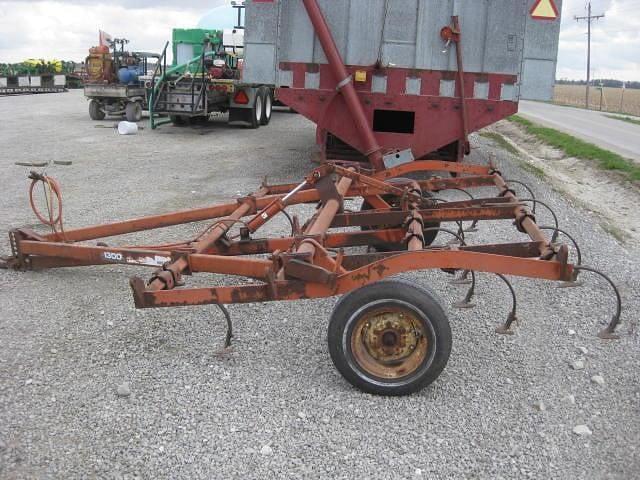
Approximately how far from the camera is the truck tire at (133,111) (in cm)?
1842

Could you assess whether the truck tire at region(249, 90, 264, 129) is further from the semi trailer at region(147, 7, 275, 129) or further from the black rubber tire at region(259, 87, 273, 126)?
the black rubber tire at region(259, 87, 273, 126)

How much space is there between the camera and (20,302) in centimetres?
478

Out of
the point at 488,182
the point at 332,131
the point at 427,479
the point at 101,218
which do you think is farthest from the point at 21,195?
the point at 427,479

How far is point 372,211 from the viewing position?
17.3 feet

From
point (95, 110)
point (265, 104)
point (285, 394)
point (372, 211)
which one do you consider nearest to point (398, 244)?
point (372, 211)

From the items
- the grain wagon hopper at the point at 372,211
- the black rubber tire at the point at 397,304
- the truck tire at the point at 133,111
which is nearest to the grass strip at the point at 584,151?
the grain wagon hopper at the point at 372,211

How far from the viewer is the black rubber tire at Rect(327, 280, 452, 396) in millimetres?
3547

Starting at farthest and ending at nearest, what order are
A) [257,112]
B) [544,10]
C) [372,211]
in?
1. [257,112]
2. [544,10]
3. [372,211]

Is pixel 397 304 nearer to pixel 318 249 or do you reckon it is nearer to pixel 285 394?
pixel 318 249

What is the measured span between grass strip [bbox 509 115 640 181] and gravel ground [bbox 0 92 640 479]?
839 centimetres

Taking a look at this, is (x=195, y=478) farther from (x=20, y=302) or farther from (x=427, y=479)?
(x=20, y=302)

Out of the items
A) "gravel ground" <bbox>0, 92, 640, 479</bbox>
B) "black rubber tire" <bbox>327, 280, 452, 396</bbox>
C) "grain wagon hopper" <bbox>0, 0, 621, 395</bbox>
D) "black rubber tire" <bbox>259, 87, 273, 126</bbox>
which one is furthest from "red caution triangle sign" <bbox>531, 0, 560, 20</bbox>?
"black rubber tire" <bbox>259, 87, 273, 126</bbox>

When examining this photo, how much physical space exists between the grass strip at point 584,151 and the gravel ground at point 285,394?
8.39 metres

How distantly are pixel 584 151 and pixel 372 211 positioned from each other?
12.4m
